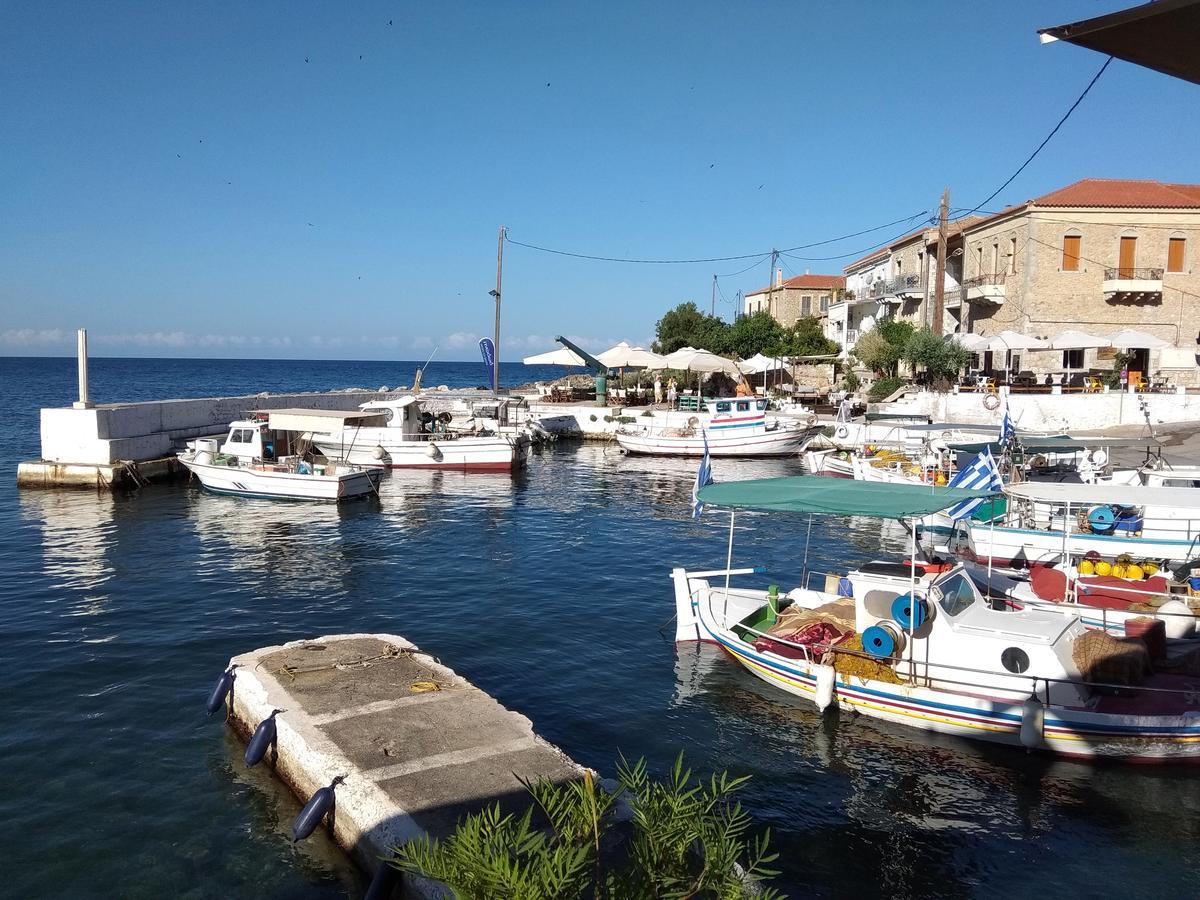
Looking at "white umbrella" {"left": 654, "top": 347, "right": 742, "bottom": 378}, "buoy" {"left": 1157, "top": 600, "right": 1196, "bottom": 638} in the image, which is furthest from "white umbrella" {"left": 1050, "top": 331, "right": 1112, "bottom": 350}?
"buoy" {"left": 1157, "top": 600, "right": 1196, "bottom": 638}

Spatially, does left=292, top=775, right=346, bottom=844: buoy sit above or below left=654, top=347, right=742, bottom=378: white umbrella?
below

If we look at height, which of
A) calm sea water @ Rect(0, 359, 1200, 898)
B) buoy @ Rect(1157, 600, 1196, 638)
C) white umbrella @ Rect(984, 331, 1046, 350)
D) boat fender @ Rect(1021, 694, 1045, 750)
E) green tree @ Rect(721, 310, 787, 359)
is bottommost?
calm sea water @ Rect(0, 359, 1200, 898)

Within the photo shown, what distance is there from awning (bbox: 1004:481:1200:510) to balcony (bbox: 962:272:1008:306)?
3056 centimetres

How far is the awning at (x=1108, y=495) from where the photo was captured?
46.6ft

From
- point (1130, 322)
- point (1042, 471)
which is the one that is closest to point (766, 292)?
point (1130, 322)

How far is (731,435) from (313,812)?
1270 inches

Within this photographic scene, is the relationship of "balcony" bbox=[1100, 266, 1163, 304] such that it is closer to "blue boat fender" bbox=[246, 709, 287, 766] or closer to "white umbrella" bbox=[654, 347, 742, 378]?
"white umbrella" bbox=[654, 347, 742, 378]

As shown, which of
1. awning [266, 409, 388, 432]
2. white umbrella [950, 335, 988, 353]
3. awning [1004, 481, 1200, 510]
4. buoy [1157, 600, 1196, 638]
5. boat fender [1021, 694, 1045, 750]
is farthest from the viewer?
white umbrella [950, 335, 988, 353]

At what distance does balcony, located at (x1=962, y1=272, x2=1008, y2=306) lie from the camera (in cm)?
4312

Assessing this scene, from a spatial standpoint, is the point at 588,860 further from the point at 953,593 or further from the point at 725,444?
the point at 725,444

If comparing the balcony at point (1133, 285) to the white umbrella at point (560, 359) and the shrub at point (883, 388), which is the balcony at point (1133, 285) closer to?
the shrub at point (883, 388)

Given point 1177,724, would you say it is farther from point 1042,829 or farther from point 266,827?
Result: point 266,827

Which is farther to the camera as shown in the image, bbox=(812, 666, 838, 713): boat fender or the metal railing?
the metal railing

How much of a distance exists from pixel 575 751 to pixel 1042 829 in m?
5.00
